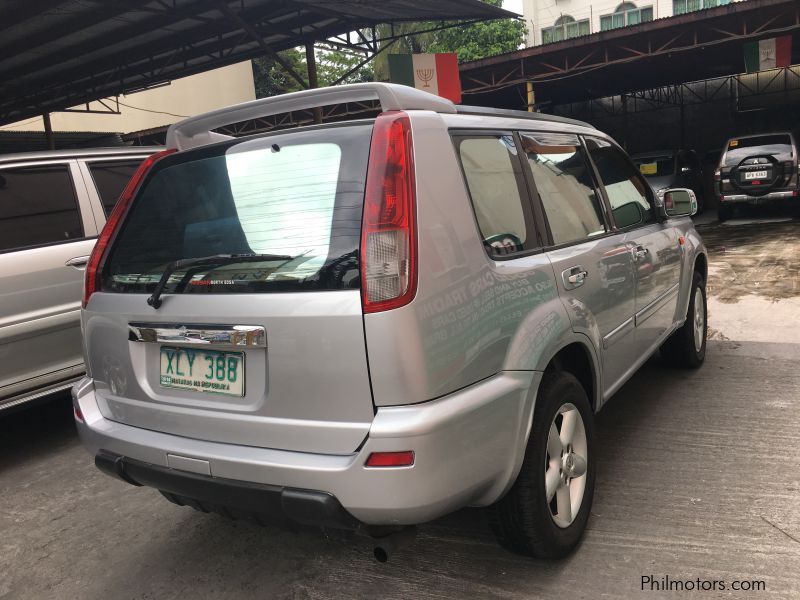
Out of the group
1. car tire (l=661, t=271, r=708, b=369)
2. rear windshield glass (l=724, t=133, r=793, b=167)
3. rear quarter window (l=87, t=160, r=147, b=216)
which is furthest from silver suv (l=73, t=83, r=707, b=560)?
rear windshield glass (l=724, t=133, r=793, b=167)

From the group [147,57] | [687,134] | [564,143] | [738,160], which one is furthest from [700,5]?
[564,143]

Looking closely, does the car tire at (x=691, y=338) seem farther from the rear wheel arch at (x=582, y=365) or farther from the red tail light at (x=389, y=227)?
the red tail light at (x=389, y=227)

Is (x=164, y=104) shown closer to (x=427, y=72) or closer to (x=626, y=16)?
(x=427, y=72)

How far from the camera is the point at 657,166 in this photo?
15.0 m

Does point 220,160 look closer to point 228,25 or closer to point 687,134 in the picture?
point 228,25

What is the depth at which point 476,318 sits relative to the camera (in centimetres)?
200

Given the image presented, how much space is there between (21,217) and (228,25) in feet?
26.4

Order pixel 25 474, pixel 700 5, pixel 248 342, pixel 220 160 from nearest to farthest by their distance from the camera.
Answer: pixel 248 342 → pixel 220 160 → pixel 25 474 → pixel 700 5

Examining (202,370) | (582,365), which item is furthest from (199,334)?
(582,365)

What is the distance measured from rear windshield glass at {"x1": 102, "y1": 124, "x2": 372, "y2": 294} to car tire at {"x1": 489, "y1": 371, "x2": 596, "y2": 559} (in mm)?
901

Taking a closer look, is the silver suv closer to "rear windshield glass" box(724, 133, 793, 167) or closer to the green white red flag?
"rear windshield glass" box(724, 133, 793, 167)

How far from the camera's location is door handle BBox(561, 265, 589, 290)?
99.0 inches

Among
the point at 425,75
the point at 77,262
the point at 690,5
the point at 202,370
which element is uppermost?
the point at 690,5

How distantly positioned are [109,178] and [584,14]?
36855 millimetres
